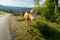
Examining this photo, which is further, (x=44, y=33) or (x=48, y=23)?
(x=48, y=23)

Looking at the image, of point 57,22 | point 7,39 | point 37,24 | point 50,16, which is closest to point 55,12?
point 50,16

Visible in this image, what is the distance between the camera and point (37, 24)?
14945 mm

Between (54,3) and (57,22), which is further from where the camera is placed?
(54,3)

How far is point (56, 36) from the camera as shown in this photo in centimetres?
1309

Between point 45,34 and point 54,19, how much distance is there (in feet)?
15.2

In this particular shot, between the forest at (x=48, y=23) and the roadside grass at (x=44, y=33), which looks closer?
the roadside grass at (x=44, y=33)

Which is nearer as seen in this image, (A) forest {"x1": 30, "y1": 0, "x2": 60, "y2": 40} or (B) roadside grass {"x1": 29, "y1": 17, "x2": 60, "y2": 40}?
(B) roadside grass {"x1": 29, "y1": 17, "x2": 60, "y2": 40}

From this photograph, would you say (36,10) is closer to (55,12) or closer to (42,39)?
(55,12)

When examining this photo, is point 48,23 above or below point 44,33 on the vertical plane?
above

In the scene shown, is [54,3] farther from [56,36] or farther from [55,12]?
[56,36]

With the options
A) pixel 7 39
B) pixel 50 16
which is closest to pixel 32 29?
pixel 7 39

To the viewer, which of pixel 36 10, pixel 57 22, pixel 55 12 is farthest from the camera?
pixel 36 10

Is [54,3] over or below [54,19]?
over

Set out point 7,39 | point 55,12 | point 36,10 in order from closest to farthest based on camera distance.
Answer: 1. point 7,39
2. point 55,12
3. point 36,10
